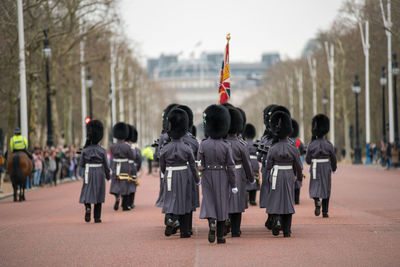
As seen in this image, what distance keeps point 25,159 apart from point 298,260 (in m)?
14.0

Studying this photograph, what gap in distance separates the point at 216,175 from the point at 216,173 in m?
0.03

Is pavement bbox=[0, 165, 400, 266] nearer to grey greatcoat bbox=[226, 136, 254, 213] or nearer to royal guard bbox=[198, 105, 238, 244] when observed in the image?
royal guard bbox=[198, 105, 238, 244]

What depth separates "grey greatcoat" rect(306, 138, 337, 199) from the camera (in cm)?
1659

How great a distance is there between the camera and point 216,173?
12727 millimetres

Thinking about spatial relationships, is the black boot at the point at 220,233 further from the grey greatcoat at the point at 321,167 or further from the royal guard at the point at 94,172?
the grey greatcoat at the point at 321,167

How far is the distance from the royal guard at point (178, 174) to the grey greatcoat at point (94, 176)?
288 cm

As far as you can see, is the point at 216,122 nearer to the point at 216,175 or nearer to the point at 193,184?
the point at 216,175

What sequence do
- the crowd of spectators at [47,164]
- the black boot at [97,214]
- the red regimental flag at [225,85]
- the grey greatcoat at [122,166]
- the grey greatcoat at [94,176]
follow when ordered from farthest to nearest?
1. the crowd of spectators at [47,164]
2. the grey greatcoat at [122,166]
3. the red regimental flag at [225,85]
4. the black boot at [97,214]
5. the grey greatcoat at [94,176]

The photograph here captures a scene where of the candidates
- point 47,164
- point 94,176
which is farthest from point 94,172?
point 47,164

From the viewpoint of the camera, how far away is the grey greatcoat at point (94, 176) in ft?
53.0

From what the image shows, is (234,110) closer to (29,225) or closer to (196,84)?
(29,225)

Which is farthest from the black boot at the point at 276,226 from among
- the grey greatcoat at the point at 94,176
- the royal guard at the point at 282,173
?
the grey greatcoat at the point at 94,176

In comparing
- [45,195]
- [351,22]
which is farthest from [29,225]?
[351,22]

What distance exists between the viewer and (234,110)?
14125 mm
